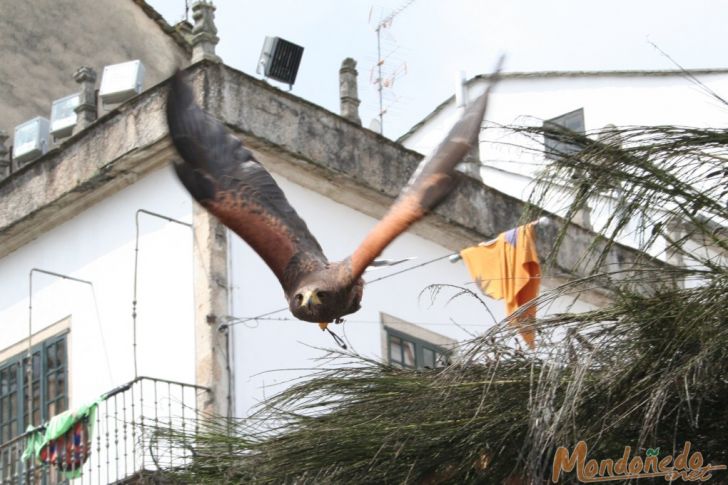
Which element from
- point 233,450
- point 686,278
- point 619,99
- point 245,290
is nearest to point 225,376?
point 245,290

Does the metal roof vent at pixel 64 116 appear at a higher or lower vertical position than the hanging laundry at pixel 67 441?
higher

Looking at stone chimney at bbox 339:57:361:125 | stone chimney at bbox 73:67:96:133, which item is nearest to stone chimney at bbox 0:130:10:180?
stone chimney at bbox 73:67:96:133

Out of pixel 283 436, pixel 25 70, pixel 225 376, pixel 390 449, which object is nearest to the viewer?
pixel 390 449

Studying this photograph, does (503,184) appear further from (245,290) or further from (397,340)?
(245,290)

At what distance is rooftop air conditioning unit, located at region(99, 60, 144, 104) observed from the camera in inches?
697

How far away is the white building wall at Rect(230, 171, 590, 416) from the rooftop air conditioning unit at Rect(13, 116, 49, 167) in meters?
3.40

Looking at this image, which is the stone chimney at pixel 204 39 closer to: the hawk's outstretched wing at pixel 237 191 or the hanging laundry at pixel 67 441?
the hanging laundry at pixel 67 441

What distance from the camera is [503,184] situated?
23.0m

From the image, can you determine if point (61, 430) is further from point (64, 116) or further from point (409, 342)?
point (64, 116)

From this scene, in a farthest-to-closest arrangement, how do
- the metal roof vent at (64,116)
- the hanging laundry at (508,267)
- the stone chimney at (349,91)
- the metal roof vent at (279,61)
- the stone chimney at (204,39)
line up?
the metal roof vent at (64,116) → the metal roof vent at (279,61) → the stone chimney at (349,91) → the stone chimney at (204,39) → the hanging laundry at (508,267)

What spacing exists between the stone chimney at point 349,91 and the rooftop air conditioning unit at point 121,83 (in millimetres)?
1912

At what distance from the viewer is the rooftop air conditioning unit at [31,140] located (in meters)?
18.7

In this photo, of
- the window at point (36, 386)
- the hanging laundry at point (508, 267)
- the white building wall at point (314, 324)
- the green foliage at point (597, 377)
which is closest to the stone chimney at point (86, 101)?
the window at point (36, 386)

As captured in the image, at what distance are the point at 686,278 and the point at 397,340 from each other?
8.61 metres
